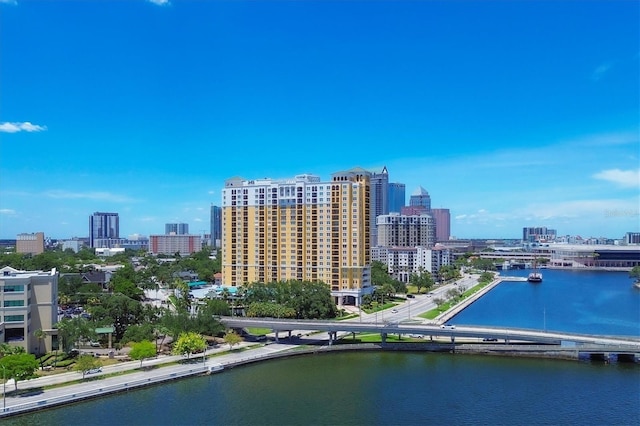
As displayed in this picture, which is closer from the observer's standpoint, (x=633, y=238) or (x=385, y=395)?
(x=385, y=395)

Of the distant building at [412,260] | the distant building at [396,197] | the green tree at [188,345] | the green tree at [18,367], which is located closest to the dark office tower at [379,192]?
the distant building at [396,197]

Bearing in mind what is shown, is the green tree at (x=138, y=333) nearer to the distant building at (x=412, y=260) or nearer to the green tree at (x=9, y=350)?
the green tree at (x=9, y=350)

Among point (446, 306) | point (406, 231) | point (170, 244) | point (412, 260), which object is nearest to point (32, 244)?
point (170, 244)

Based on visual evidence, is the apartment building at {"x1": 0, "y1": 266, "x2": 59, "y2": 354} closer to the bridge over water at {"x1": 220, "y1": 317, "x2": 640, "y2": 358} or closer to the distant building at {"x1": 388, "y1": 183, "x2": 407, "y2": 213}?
the bridge over water at {"x1": 220, "y1": 317, "x2": 640, "y2": 358}

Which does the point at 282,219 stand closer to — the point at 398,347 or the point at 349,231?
the point at 349,231

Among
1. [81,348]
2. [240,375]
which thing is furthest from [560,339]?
[81,348]

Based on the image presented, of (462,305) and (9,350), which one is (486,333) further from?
(9,350)
